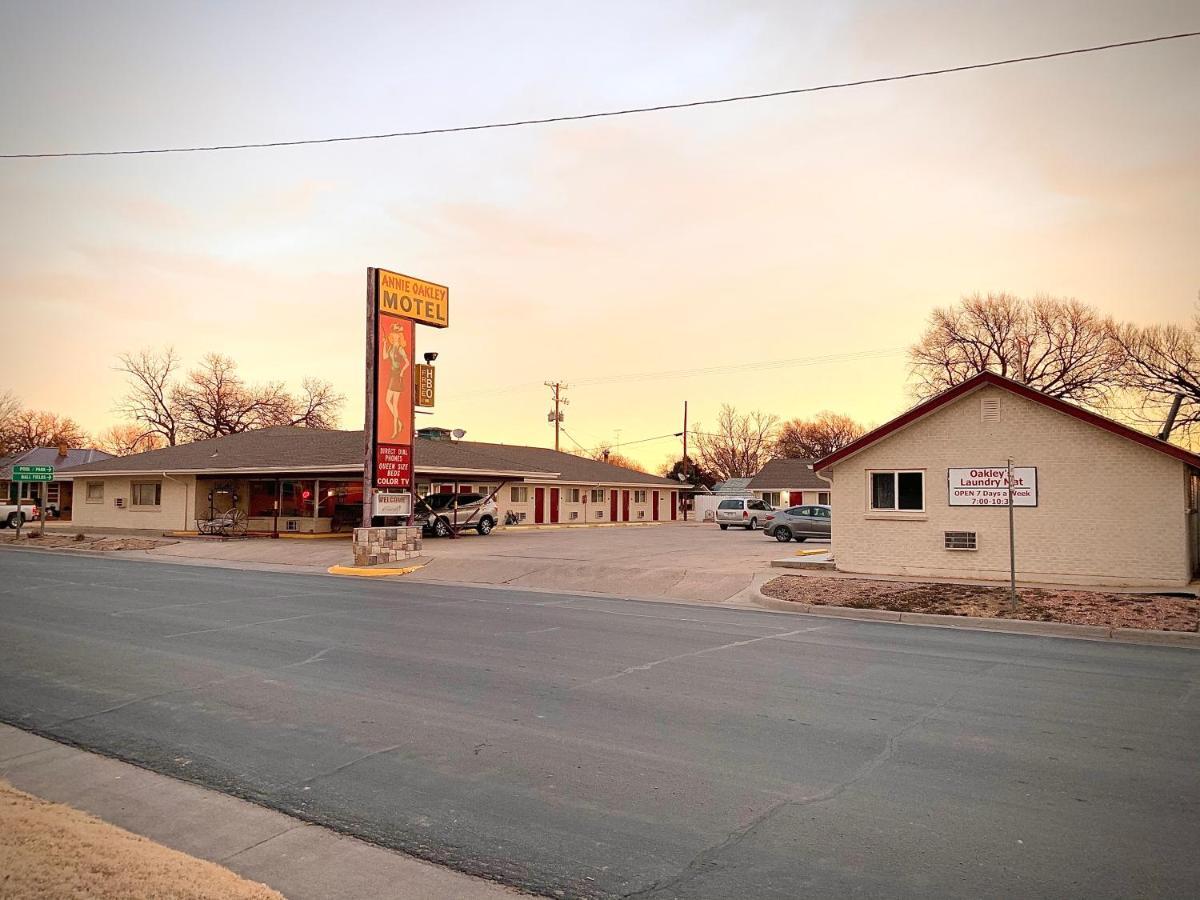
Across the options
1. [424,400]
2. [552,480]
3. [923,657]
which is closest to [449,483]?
[552,480]

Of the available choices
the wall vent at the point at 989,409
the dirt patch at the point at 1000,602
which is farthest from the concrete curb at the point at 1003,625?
the wall vent at the point at 989,409

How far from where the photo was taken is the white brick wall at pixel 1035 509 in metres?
17.9

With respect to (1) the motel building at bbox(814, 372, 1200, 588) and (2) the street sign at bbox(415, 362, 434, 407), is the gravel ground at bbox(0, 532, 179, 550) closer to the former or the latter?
(2) the street sign at bbox(415, 362, 434, 407)

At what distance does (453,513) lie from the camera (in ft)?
124

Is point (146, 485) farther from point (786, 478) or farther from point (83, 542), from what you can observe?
point (786, 478)

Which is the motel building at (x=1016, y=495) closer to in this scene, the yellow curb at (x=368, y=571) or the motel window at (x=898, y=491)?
the motel window at (x=898, y=491)

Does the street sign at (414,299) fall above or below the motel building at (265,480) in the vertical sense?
above

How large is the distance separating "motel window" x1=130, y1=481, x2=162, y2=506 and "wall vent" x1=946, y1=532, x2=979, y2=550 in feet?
118

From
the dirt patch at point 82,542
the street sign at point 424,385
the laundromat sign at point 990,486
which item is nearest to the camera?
the laundromat sign at point 990,486

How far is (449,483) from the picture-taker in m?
45.4

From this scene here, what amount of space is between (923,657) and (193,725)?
8.33 metres

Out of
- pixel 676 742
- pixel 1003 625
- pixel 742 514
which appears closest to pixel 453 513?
pixel 742 514

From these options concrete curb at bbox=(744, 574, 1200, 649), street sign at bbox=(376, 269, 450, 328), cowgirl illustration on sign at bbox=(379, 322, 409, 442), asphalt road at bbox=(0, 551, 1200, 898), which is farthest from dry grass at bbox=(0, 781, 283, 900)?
street sign at bbox=(376, 269, 450, 328)

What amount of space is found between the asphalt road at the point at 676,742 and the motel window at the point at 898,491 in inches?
319
